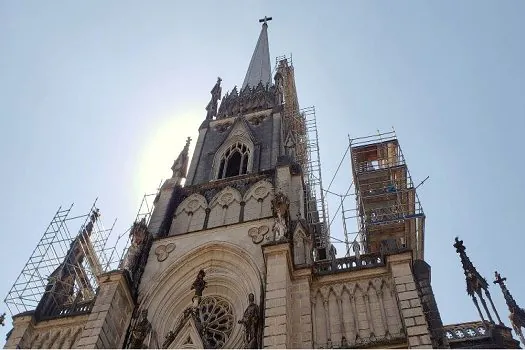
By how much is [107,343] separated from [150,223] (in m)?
6.47

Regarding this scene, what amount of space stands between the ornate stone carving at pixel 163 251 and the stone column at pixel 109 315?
2.08 meters

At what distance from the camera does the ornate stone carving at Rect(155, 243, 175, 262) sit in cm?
1911

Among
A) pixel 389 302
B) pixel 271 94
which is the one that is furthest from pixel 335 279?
pixel 271 94

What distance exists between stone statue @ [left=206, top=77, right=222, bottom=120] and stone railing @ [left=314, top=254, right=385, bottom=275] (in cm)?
1480

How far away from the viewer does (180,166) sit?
24875 millimetres

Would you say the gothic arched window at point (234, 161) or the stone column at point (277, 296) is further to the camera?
the gothic arched window at point (234, 161)

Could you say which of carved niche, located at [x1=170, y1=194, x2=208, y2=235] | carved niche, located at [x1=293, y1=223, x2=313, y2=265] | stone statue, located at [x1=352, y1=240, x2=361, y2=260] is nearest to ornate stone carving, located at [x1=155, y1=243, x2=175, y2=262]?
carved niche, located at [x1=170, y1=194, x2=208, y2=235]

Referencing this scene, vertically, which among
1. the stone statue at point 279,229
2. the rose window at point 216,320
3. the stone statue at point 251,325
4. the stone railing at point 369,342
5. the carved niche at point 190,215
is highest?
the carved niche at point 190,215

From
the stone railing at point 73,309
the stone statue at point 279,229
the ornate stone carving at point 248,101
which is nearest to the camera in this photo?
the stone statue at point 279,229

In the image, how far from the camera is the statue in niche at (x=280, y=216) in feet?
55.0

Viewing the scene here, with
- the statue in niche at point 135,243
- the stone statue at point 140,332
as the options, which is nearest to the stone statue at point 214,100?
the statue in niche at point 135,243

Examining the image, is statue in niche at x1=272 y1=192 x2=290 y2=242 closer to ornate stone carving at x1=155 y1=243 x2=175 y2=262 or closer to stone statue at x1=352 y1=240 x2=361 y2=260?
stone statue at x1=352 y1=240 x2=361 y2=260

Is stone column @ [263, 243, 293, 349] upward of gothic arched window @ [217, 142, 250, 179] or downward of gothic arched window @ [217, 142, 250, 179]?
downward

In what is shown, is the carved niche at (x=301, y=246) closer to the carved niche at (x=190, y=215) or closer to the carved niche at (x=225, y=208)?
the carved niche at (x=225, y=208)
